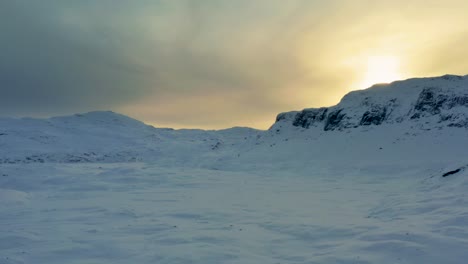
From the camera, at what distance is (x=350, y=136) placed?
45562mm

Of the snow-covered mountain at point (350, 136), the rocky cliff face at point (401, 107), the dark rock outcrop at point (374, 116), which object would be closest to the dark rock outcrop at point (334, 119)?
the rocky cliff face at point (401, 107)

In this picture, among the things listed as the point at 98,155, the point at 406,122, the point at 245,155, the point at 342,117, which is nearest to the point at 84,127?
the point at 98,155

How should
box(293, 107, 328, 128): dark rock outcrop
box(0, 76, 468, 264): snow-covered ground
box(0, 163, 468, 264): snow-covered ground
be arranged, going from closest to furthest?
1. box(0, 163, 468, 264): snow-covered ground
2. box(0, 76, 468, 264): snow-covered ground
3. box(293, 107, 328, 128): dark rock outcrop

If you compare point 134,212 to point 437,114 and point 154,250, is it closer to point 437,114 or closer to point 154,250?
point 154,250

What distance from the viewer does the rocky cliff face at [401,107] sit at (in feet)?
140

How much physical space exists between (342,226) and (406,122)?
3622 centimetres

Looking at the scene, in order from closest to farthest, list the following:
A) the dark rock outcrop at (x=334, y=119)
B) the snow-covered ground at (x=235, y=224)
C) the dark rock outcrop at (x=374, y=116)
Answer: the snow-covered ground at (x=235, y=224) → the dark rock outcrop at (x=374, y=116) → the dark rock outcrop at (x=334, y=119)

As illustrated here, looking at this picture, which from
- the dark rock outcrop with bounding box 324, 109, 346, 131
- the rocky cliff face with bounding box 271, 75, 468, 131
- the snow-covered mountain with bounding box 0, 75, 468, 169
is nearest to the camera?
the snow-covered mountain with bounding box 0, 75, 468, 169

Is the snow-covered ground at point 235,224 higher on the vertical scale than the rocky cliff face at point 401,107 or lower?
lower

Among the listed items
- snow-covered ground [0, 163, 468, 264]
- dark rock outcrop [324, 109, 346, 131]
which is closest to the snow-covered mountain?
dark rock outcrop [324, 109, 346, 131]

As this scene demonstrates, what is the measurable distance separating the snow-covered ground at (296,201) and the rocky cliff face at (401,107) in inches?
8.2

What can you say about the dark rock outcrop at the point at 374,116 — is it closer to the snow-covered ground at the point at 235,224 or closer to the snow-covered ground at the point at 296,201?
the snow-covered ground at the point at 296,201

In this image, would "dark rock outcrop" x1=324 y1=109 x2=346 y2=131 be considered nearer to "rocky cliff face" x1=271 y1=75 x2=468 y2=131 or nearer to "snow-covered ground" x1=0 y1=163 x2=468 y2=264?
"rocky cliff face" x1=271 y1=75 x2=468 y2=131

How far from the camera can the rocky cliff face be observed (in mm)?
42678
